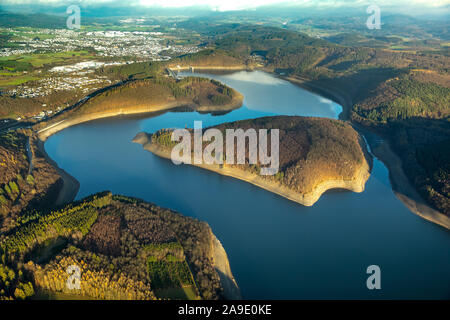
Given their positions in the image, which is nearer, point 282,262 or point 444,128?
point 282,262

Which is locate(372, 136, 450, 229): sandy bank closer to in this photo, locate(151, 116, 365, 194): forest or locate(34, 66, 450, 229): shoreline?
locate(34, 66, 450, 229): shoreline

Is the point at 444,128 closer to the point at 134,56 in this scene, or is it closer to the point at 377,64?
the point at 377,64

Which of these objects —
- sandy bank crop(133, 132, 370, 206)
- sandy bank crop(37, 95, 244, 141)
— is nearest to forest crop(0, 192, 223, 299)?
sandy bank crop(133, 132, 370, 206)

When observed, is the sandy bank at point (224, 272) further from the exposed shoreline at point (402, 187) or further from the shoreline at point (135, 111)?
the shoreline at point (135, 111)

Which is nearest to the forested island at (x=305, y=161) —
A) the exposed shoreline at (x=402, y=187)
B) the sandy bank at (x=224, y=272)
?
the exposed shoreline at (x=402, y=187)

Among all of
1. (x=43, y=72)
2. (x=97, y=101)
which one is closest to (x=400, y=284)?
(x=97, y=101)

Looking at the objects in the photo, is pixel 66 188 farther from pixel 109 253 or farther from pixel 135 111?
pixel 135 111

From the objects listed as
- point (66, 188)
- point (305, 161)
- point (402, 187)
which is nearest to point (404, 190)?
point (402, 187)
